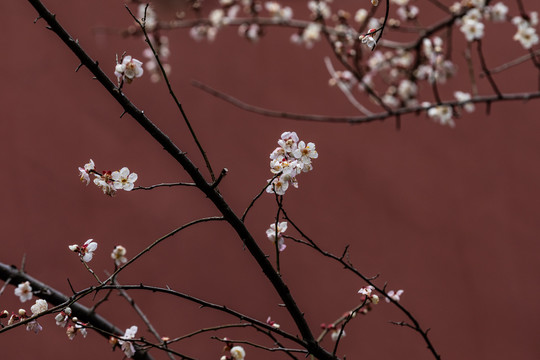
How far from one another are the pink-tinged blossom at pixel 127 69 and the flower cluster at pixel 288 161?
1.26ft

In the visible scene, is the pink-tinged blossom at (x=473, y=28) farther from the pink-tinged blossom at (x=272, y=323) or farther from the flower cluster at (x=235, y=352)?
the flower cluster at (x=235, y=352)

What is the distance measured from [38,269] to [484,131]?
280 centimetres

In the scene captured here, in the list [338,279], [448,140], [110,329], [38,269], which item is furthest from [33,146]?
[448,140]

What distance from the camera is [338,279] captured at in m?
2.95

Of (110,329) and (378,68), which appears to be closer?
(110,329)

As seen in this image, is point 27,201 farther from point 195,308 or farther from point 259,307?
point 259,307

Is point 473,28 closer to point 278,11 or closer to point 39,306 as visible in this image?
point 278,11

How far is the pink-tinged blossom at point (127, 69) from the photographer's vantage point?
1180 millimetres

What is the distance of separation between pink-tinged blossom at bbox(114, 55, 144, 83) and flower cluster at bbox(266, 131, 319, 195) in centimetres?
39

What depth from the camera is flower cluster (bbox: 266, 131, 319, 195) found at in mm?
1280

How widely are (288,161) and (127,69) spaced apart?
1.47ft

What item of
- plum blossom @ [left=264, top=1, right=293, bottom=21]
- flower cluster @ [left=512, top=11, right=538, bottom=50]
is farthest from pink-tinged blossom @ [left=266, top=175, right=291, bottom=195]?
plum blossom @ [left=264, top=1, right=293, bottom=21]

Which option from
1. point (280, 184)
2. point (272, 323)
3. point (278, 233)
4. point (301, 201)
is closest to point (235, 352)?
point (272, 323)

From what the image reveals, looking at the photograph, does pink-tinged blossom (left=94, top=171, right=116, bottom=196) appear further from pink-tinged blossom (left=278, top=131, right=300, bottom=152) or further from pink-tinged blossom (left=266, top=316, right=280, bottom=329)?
pink-tinged blossom (left=266, top=316, right=280, bottom=329)
